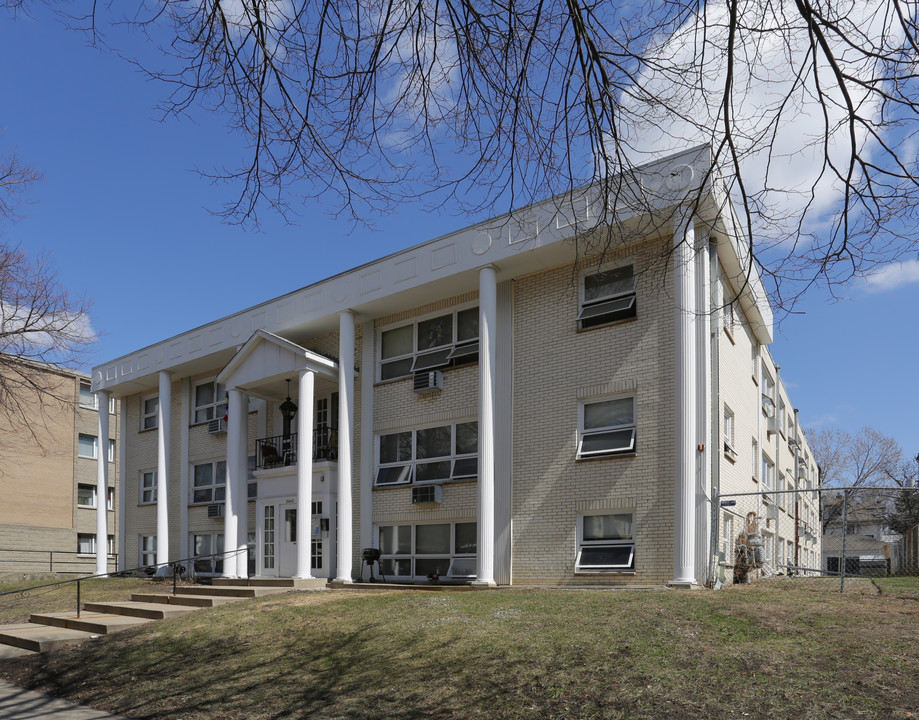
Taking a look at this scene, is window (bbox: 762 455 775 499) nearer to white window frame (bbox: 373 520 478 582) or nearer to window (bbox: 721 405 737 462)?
window (bbox: 721 405 737 462)

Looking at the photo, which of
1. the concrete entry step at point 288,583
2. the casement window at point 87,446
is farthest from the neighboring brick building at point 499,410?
the casement window at point 87,446

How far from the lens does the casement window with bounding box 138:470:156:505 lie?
28489 mm

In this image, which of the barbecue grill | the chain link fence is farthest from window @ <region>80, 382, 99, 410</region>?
the chain link fence

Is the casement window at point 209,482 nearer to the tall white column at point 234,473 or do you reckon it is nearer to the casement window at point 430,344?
the tall white column at point 234,473

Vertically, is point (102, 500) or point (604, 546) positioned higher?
point (604, 546)

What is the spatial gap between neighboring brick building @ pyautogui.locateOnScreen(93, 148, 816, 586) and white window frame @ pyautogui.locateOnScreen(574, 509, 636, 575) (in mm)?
41

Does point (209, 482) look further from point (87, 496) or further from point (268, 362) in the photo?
point (87, 496)

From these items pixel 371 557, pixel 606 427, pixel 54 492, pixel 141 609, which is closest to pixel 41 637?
pixel 141 609

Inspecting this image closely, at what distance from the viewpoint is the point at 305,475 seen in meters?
19.9

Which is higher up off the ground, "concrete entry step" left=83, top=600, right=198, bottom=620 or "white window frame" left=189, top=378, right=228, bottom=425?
"white window frame" left=189, top=378, right=228, bottom=425

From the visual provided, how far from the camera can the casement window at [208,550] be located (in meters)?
24.7

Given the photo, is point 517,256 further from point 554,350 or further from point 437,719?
point 437,719

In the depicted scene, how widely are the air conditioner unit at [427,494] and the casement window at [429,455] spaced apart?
0.27 m

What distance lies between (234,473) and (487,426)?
8416 mm
